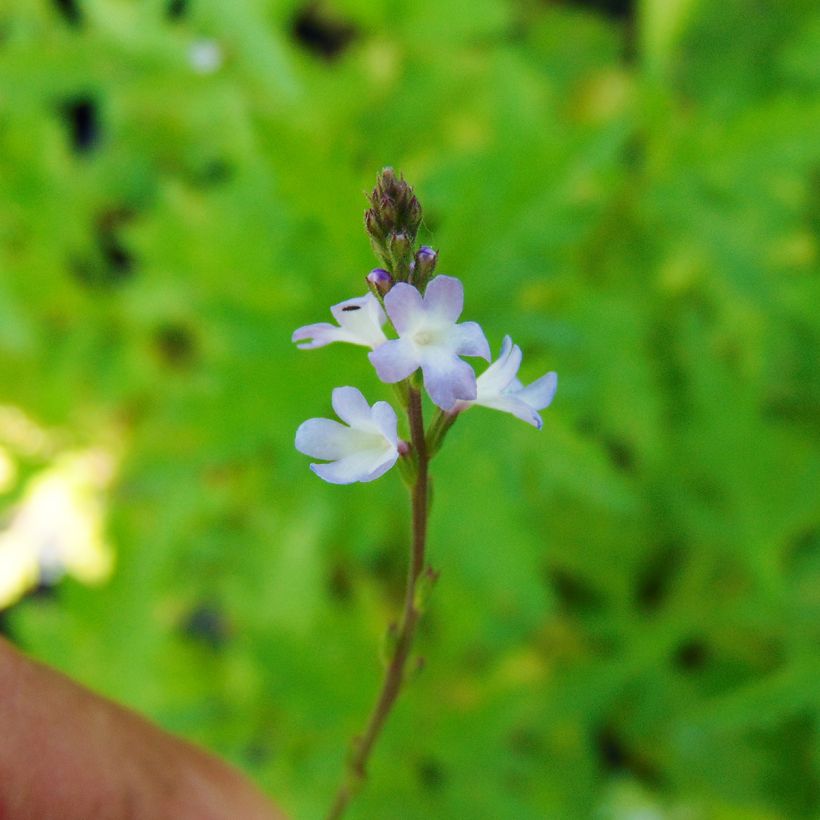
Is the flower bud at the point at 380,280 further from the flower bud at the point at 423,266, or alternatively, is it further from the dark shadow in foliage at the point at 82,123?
the dark shadow in foliage at the point at 82,123

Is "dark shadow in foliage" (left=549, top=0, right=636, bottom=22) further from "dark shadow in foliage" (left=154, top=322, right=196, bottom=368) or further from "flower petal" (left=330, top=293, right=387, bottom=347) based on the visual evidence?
"flower petal" (left=330, top=293, right=387, bottom=347)

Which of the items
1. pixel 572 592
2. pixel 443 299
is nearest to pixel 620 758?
pixel 572 592

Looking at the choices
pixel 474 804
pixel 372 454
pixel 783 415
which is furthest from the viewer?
pixel 783 415

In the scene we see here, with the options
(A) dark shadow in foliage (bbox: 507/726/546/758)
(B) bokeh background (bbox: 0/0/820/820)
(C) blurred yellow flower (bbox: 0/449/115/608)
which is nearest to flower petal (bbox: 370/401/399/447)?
(B) bokeh background (bbox: 0/0/820/820)

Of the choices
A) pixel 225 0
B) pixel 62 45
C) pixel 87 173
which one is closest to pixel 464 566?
pixel 225 0

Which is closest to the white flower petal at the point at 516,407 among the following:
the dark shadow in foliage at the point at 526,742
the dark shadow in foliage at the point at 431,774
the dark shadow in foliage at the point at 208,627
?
the dark shadow in foliage at the point at 431,774

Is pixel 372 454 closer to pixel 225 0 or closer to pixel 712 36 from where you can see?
pixel 225 0
